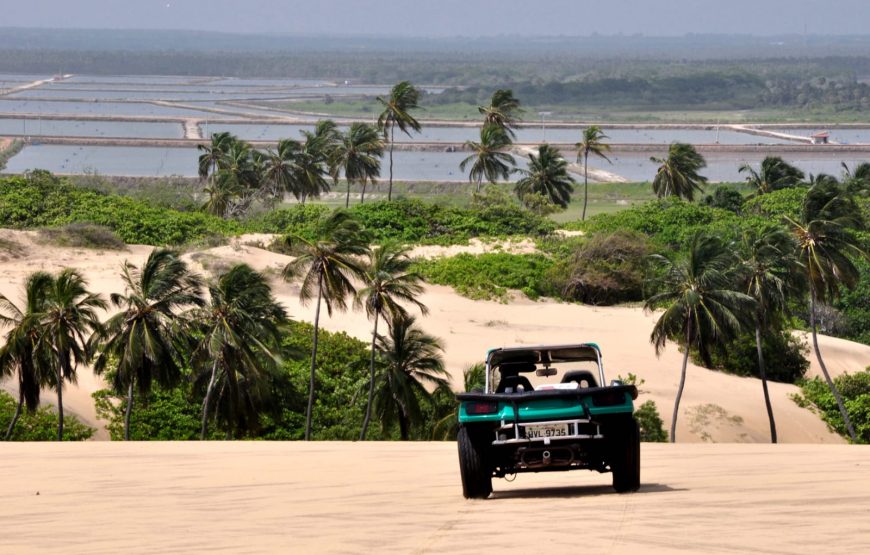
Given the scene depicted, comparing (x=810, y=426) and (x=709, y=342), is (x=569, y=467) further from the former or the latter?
(x=810, y=426)

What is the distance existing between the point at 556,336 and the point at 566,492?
132 feet

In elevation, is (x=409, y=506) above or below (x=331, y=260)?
above

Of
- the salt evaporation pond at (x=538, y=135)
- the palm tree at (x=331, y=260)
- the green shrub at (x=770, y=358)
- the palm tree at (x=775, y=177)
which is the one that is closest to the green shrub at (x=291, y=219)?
the green shrub at (x=770, y=358)

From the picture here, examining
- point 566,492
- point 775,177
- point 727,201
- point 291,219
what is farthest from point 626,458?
point 775,177

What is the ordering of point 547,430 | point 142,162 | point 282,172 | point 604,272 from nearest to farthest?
point 547,430
point 604,272
point 282,172
point 142,162

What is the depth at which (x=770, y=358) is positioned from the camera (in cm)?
5072

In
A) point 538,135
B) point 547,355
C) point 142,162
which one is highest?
point 547,355

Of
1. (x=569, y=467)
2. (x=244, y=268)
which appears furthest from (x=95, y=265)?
(x=569, y=467)

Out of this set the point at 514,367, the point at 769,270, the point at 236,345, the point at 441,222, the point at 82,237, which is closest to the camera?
the point at 514,367

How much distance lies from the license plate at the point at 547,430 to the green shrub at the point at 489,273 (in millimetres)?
46999

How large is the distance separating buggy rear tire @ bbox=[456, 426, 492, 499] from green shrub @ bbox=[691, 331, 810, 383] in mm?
39214

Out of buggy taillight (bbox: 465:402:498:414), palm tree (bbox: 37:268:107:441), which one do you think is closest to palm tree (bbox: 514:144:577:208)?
palm tree (bbox: 37:268:107:441)

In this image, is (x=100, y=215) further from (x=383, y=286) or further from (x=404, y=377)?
(x=404, y=377)

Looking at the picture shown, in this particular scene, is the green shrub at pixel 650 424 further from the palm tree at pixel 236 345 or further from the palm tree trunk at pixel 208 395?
the palm tree trunk at pixel 208 395
